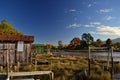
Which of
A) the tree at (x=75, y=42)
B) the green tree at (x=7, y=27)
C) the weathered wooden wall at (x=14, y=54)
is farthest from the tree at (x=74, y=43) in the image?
the weathered wooden wall at (x=14, y=54)

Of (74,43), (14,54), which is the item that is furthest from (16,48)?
(74,43)

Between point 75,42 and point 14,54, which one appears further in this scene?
point 75,42

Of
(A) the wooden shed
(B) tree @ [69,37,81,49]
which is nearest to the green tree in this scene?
(A) the wooden shed

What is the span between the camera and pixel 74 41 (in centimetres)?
14588

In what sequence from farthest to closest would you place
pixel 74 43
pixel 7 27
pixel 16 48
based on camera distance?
pixel 74 43 < pixel 7 27 < pixel 16 48

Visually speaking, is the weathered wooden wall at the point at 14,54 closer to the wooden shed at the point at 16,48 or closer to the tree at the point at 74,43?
the wooden shed at the point at 16,48

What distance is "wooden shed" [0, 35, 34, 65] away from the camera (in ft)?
88.9

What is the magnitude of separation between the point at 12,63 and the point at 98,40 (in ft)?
396

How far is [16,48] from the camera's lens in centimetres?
2792

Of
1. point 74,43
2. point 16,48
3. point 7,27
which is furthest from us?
point 74,43

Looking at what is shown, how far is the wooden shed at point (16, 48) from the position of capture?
2709 cm

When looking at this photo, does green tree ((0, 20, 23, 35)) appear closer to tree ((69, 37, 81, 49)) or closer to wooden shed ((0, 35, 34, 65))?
wooden shed ((0, 35, 34, 65))

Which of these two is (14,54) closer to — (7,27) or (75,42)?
(7,27)

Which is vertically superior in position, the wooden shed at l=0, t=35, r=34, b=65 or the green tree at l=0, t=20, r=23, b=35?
the green tree at l=0, t=20, r=23, b=35
